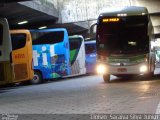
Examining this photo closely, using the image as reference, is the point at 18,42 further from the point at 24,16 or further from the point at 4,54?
the point at 24,16

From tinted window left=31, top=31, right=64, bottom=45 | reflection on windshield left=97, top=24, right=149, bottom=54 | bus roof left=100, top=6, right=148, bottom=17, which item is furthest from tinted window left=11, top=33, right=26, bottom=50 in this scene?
bus roof left=100, top=6, right=148, bottom=17

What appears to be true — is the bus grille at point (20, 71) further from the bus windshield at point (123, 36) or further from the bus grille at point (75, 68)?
the bus grille at point (75, 68)

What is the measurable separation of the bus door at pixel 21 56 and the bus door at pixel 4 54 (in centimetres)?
206

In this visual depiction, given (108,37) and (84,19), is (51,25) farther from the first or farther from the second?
(108,37)

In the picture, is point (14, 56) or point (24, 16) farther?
point (24, 16)

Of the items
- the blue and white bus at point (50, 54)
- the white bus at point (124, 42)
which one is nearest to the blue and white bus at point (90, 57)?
the blue and white bus at point (50, 54)

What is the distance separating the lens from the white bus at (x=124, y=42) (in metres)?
20.1

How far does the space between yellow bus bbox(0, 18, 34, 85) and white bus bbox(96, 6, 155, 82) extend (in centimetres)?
345

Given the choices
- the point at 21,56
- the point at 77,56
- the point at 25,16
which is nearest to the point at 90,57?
the point at 77,56

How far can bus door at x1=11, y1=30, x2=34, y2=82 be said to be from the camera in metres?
20.3

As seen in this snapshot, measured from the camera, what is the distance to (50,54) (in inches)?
1020

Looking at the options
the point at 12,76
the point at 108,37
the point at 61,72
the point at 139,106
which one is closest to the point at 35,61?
the point at 61,72

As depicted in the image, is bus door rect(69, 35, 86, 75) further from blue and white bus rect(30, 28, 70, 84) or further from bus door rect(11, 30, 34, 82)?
Answer: bus door rect(11, 30, 34, 82)

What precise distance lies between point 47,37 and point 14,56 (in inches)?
219
